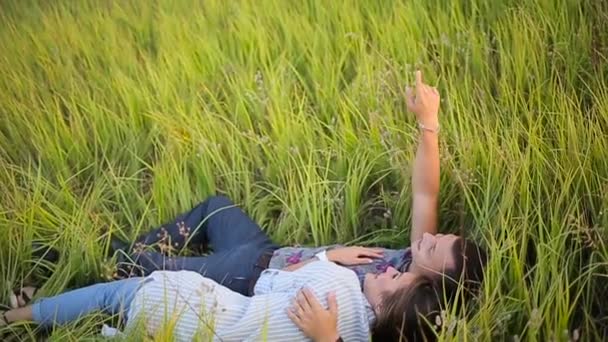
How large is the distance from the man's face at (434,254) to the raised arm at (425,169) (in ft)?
0.26

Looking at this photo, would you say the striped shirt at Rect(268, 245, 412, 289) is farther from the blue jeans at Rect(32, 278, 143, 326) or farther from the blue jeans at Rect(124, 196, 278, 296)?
the blue jeans at Rect(32, 278, 143, 326)

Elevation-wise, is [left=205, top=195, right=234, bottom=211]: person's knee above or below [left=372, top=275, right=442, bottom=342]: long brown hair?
above

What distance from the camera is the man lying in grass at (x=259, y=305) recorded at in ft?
4.34

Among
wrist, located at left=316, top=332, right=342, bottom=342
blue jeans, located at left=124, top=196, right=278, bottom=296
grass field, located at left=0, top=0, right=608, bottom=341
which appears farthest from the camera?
blue jeans, located at left=124, top=196, right=278, bottom=296

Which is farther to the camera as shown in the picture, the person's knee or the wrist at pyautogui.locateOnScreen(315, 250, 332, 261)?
the person's knee

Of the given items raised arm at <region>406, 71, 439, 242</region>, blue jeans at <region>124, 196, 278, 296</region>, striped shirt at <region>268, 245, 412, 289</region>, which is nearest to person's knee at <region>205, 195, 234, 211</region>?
blue jeans at <region>124, 196, 278, 296</region>

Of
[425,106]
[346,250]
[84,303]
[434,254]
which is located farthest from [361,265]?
[84,303]

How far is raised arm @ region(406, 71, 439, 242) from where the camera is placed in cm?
150

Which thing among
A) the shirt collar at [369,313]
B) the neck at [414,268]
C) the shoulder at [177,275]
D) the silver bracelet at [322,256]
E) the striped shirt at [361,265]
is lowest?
the shirt collar at [369,313]

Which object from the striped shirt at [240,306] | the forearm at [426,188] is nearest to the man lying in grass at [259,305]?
the striped shirt at [240,306]

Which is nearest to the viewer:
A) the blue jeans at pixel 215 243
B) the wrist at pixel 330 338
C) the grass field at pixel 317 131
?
the wrist at pixel 330 338

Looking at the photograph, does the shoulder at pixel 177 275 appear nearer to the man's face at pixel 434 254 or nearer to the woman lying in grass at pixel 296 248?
the woman lying in grass at pixel 296 248

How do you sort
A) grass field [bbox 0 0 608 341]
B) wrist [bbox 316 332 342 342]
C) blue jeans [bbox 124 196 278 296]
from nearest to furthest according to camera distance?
1. wrist [bbox 316 332 342 342]
2. grass field [bbox 0 0 608 341]
3. blue jeans [bbox 124 196 278 296]

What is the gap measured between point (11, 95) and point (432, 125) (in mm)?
906
